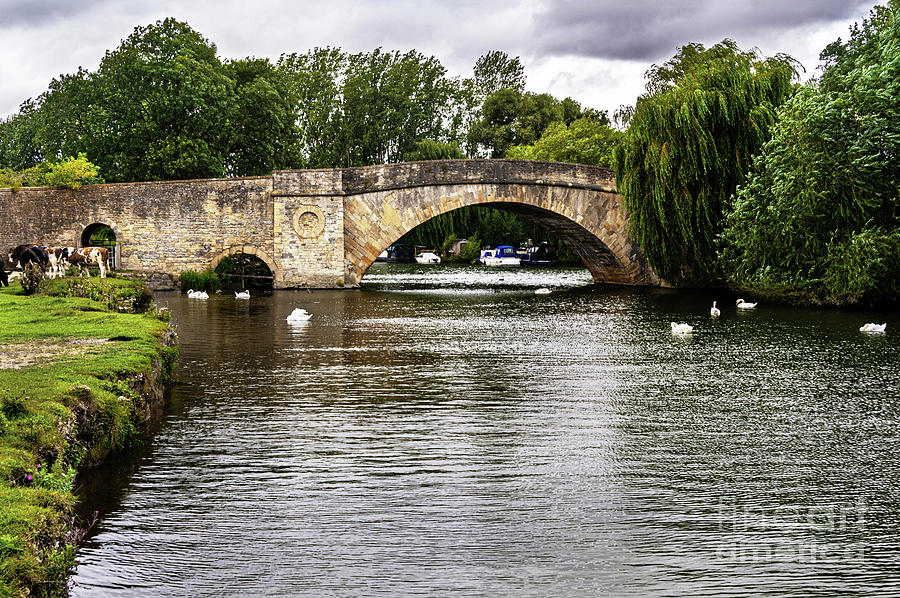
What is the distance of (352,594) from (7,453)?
1846 mm

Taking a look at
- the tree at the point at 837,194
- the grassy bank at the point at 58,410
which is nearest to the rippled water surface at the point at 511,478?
the grassy bank at the point at 58,410

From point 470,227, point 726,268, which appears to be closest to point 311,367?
point 726,268

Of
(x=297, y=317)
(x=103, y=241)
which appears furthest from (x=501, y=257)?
(x=297, y=317)

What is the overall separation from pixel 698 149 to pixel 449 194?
6.93 m

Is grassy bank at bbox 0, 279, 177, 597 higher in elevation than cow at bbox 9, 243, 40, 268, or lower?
lower

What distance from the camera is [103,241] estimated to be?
32.0 meters

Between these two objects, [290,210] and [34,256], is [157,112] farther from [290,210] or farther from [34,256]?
[34,256]

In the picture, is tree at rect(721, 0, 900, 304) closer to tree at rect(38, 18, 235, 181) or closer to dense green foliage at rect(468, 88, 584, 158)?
tree at rect(38, 18, 235, 181)

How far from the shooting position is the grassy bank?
3.71 m

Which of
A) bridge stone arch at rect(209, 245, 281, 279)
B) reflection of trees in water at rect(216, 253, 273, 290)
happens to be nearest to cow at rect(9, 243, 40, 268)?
bridge stone arch at rect(209, 245, 281, 279)

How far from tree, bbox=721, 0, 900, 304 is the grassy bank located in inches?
502

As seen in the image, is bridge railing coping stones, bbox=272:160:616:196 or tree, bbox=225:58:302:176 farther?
tree, bbox=225:58:302:176

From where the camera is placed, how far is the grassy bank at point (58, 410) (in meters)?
3.71

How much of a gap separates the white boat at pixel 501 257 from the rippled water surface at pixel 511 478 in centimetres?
3505
